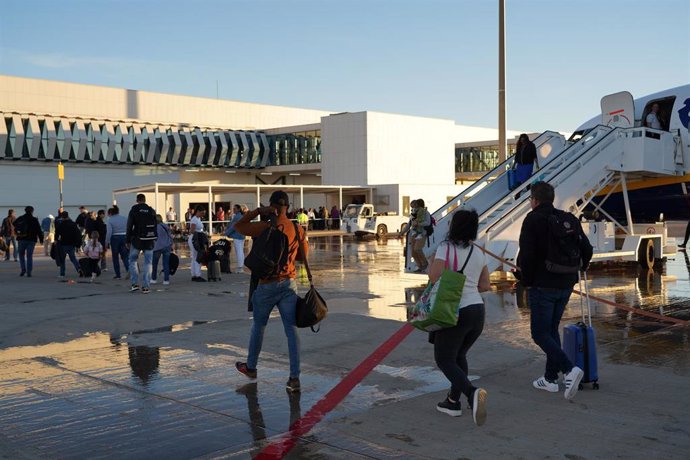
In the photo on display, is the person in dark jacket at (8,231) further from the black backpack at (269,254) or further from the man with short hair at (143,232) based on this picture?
the black backpack at (269,254)

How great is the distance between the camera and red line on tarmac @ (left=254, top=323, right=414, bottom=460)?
5109mm

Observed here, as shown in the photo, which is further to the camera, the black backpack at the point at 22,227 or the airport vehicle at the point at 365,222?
the airport vehicle at the point at 365,222

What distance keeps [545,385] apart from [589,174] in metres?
10.1

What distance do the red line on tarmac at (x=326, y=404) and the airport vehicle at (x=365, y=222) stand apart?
92.6 ft

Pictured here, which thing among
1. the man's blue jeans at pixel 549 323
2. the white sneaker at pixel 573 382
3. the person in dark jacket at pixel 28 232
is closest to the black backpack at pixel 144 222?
the person in dark jacket at pixel 28 232

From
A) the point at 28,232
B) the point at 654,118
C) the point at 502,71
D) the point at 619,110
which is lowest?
the point at 28,232

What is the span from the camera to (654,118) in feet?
56.7

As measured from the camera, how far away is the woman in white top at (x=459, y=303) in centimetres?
580

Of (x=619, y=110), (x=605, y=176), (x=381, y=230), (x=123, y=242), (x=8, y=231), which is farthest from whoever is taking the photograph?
(x=381, y=230)

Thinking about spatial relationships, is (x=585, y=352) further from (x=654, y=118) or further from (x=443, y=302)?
(x=654, y=118)

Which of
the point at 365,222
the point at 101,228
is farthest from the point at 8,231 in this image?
the point at 365,222

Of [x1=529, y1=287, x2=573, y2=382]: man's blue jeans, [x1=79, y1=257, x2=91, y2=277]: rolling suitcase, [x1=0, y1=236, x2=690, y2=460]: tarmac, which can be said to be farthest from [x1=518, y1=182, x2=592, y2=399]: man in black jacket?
[x1=79, y1=257, x2=91, y2=277]: rolling suitcase

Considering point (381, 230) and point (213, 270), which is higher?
point (381, 230)

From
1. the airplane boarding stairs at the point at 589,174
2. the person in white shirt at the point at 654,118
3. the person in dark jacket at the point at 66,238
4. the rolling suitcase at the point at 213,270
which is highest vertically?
the person in white shirt at the point at 654,118
